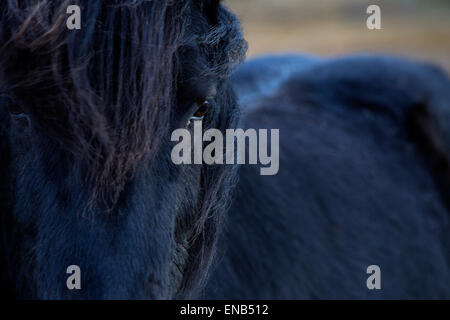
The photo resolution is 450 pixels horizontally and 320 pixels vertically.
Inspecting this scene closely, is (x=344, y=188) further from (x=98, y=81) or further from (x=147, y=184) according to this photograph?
(x=98, y=81)

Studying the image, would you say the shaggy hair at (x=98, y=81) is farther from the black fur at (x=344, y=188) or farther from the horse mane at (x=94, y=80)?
the black fur at (x=344, y=188)

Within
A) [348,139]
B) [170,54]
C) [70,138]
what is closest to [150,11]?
[170,54]

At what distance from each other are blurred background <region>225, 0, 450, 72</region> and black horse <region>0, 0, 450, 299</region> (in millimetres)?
9331

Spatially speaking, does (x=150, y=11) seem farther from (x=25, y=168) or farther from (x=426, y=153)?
(x=426, y=153)

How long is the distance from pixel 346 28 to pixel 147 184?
1646cm

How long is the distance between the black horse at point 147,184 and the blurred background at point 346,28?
30.6 feet

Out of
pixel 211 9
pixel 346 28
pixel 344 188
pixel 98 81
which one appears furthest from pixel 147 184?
pixel 346 28

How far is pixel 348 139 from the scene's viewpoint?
3520 mm

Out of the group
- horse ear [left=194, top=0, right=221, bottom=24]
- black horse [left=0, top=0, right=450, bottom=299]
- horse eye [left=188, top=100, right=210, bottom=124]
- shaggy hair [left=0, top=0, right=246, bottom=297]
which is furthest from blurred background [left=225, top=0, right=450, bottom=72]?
shaggy hair [left=0, top=0, right=246, bottom=297]

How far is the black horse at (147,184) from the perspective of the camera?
1520mm

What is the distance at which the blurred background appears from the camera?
13.9 metres

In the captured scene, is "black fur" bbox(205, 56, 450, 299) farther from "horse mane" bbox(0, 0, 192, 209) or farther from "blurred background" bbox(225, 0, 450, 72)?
"blurred background" bbox(225, 0, 450, 72)

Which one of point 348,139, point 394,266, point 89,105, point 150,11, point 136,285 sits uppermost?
point 348,139
